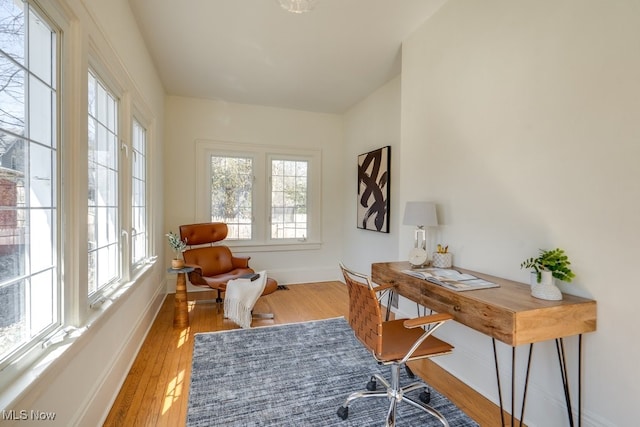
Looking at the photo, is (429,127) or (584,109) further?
(429,127)

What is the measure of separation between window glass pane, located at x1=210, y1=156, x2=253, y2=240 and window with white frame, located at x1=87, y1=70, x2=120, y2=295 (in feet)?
7.45

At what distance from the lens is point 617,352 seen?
4.60 ft

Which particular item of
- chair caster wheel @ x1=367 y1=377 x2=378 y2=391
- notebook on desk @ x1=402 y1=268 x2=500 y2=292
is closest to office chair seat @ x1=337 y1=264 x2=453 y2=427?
chair caster wheel @ x1=367 y1=377 x2=378 y2=391

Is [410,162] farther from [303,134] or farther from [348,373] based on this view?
[303,134]

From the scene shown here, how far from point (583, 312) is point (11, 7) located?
2.75 meters

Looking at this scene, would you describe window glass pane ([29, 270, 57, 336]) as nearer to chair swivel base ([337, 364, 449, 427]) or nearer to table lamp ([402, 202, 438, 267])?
chair swivel base ([337, 364, 449, 427])

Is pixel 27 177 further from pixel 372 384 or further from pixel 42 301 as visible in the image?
pixel 372 384

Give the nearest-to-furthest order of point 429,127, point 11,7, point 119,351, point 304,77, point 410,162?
point 11,7
point 119,351
point 429,127
point 410,162
point 304,77

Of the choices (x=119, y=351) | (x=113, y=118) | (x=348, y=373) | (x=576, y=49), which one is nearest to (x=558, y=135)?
(x=576, y=49)

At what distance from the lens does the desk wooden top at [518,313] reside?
4.50ft

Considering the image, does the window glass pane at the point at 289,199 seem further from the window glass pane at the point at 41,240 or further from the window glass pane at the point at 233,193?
the window glass pane at the point at 41,240

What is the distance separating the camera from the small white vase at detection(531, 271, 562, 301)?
1.49 m

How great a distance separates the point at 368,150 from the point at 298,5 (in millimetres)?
2343

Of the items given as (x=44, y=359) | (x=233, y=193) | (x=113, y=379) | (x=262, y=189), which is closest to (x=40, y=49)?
(x=44, y=359)
